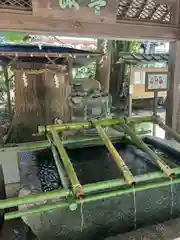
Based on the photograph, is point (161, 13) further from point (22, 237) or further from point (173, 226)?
point (22, 237)

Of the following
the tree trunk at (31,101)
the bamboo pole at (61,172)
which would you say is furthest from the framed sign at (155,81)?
the tree trunk at (31,101)

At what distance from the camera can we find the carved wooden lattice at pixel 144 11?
3027 mm

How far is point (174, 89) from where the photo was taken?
3586 millimetres

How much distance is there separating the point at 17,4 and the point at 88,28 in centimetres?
85

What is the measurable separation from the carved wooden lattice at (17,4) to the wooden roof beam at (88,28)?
0.29 ft

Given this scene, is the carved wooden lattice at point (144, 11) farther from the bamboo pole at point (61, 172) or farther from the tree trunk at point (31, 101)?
the tree trunk at point (31, 101)

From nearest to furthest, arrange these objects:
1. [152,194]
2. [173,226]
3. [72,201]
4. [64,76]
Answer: [72,201]
[173,226]
[152,194]
[64,76]

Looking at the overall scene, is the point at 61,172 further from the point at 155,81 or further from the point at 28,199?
the point at 155,81

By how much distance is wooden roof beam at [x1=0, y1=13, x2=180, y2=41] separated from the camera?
2.54 m

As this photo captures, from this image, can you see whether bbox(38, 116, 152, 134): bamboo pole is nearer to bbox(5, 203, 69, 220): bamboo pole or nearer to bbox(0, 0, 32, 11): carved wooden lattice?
bbox(5, 203, 69, 220): bamboo pole

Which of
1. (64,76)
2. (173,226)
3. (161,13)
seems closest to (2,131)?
(64,76)

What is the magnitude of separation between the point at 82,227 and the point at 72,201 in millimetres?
694

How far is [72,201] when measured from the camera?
185 cm

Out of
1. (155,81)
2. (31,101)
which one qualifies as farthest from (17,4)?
(31,101)
